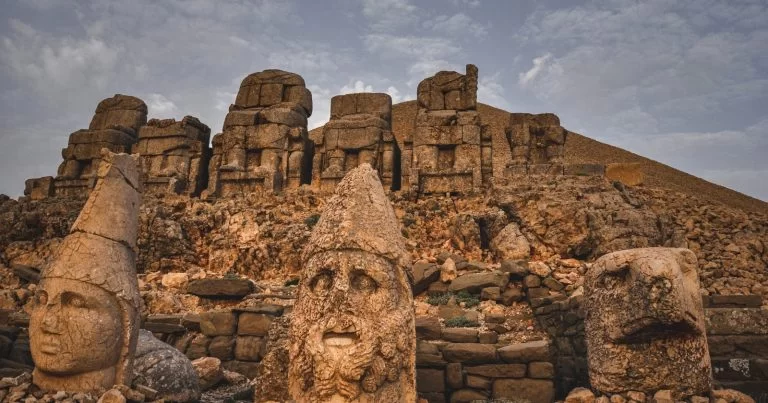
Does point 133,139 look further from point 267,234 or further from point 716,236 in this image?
point 716,236

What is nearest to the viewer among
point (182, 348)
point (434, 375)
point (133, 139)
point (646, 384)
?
point (646, 384)

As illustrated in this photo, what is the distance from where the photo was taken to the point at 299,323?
381cm

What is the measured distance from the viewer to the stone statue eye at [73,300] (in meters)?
4.11

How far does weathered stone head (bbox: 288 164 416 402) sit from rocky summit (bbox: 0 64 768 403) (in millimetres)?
16

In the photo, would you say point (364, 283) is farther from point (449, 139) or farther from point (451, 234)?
point (449, 139)

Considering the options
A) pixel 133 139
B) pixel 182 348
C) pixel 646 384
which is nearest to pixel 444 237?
pixel 182 348

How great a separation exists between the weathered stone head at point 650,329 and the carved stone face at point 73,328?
14.1 ft

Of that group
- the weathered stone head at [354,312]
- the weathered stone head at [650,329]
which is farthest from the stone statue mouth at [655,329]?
the weathered stone head at [354,312]

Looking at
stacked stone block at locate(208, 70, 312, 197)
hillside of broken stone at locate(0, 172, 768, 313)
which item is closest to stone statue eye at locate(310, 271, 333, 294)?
hillside of broken stone at locate(0, 172, 768, 313)

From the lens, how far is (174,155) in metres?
16.2

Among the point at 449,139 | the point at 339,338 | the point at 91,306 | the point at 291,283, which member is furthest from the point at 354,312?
the point at 449,139

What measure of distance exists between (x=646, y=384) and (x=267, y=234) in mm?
8833

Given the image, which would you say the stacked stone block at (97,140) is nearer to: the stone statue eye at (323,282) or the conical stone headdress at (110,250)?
the conical stone headdress at (110,250)

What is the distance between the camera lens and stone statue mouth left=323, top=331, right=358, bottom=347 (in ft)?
11.7
